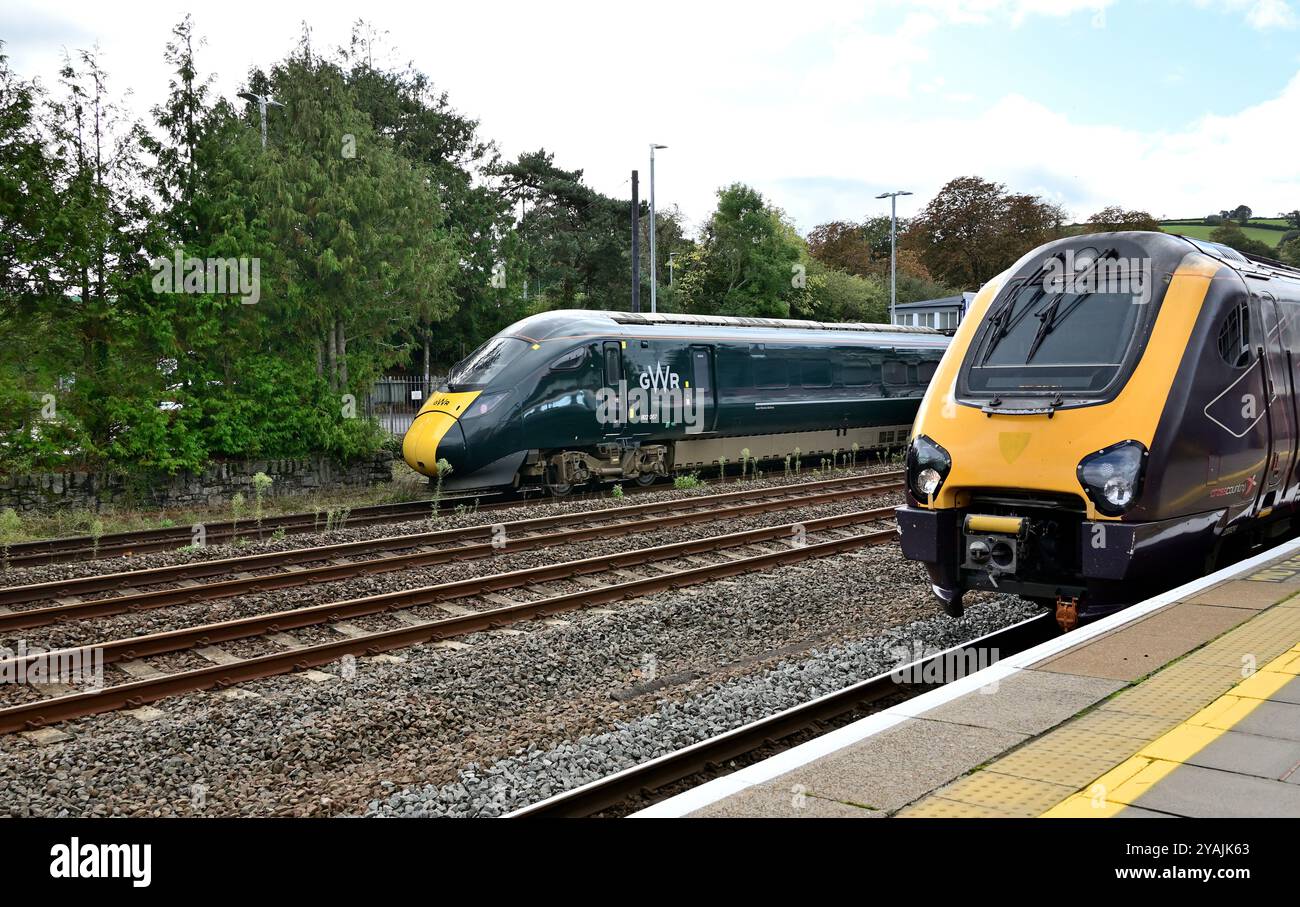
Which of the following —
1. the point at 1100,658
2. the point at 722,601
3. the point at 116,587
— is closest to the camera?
the point at 1100,658

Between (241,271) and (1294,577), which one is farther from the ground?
(241,271)

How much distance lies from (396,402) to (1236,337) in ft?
86.1

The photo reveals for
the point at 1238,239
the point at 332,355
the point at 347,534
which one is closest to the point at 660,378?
the point at 347,534

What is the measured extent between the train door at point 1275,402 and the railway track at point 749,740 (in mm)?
2172

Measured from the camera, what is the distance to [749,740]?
19.8 feet

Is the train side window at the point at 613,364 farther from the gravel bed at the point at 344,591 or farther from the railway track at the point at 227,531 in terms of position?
the gravel bed at the point at 344,591

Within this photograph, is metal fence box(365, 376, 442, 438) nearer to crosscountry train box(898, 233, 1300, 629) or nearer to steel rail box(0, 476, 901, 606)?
steel rail box(0, 476, 901, 606)

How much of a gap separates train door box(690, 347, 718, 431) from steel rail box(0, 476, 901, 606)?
8.93 feet

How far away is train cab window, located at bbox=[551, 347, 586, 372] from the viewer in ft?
57.1

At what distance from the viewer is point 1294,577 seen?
293 inches

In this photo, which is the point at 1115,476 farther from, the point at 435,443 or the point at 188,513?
the point at 188,513

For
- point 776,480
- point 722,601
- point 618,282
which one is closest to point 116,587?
point 722,601
